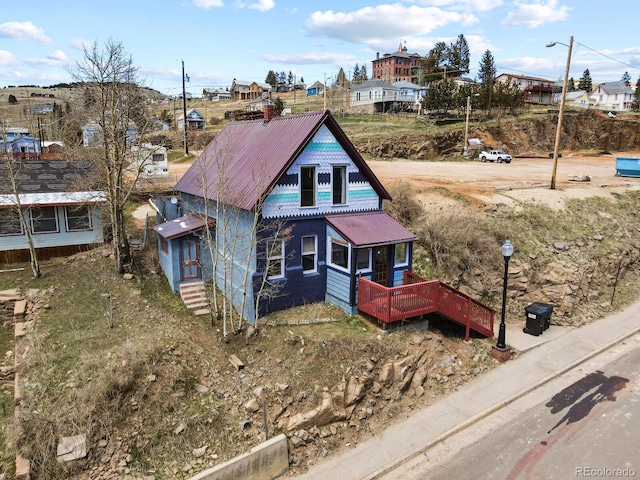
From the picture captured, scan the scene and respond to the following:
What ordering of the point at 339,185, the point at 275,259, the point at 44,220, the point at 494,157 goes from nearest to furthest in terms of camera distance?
the point at 275,259 < the point at 339,185 < the point at 44,220 < the point at 494,157

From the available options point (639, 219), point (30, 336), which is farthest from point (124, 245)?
point (639, 219)

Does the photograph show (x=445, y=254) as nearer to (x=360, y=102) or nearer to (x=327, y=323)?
(x=327, y=323)

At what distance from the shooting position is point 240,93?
121062 millimetres

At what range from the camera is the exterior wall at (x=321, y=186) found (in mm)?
15938

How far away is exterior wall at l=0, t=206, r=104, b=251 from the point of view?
2075cm

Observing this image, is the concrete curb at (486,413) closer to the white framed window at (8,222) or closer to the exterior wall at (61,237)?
the exterior wall at (61,237)

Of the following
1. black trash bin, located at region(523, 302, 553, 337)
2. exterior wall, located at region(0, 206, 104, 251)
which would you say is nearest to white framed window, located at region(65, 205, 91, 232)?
exterior wall, located at region(0, 206, 104, 251)

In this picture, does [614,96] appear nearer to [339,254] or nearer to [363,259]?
[363,259]

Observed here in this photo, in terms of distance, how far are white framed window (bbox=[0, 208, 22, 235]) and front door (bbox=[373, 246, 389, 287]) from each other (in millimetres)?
16315

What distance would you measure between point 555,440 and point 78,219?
71.2 feet

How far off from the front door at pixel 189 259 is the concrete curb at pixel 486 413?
10585 mm

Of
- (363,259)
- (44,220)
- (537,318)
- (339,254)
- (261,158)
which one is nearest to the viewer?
(261,158)

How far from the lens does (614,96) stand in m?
97.1

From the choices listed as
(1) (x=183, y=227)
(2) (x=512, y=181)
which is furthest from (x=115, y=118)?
(2) (x=512, y=181)
